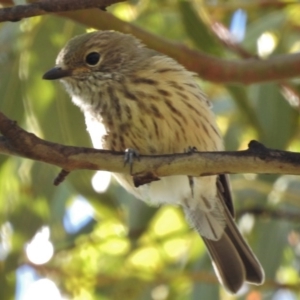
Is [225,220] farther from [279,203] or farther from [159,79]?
[159,79]

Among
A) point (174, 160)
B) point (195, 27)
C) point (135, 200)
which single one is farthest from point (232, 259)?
point (174, 160)

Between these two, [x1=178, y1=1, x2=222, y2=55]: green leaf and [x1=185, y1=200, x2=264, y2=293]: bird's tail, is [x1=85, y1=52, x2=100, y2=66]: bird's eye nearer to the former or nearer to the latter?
[x1=178, y1=1, x2=222, y2=55]: green leaf

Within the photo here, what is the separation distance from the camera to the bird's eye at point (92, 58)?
9.83 feet

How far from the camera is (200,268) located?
3404 millimetres

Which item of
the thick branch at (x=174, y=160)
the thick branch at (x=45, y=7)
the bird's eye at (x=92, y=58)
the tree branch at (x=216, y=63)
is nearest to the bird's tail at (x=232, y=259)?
the tree branch at (x=216, y=63)

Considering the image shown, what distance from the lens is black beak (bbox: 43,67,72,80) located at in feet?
9.09

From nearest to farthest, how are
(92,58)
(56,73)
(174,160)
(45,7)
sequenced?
(45,7)
(174,160)
(56,73)
(92,58)

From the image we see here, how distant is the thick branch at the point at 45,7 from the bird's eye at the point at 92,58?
3.93ft

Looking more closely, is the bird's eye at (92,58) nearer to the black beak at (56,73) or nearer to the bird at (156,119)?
the bird at (156,119)

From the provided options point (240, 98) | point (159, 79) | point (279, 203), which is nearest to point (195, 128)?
point (159, 79)

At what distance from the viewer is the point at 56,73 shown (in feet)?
9.25

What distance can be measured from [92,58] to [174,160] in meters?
1.16

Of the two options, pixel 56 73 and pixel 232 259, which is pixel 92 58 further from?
pixel 232 259

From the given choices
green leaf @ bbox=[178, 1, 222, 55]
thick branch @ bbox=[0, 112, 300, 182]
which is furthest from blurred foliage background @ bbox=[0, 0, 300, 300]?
thick branch @ bbox=[0, 112, 300, 182]
